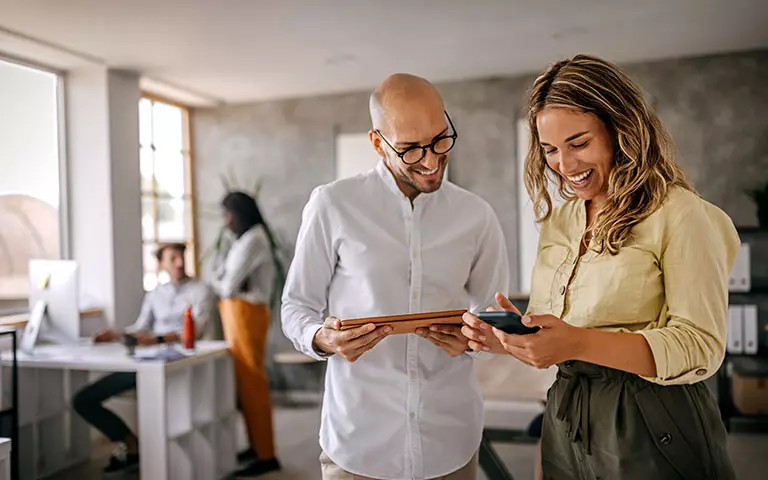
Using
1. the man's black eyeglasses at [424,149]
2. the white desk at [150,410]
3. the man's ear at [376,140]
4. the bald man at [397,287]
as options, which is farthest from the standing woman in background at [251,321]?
the man's black eyeglasses at [424,149]

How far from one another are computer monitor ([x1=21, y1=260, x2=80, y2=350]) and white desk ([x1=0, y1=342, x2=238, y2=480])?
12 centimetres

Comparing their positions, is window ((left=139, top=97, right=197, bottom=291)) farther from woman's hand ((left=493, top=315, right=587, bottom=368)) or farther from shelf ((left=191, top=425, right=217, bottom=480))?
woman's hand ((left=493, top=315, right=587, bottom=368))

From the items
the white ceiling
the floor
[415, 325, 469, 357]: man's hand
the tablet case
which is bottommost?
the floor

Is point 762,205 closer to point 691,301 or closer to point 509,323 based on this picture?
point 691,301

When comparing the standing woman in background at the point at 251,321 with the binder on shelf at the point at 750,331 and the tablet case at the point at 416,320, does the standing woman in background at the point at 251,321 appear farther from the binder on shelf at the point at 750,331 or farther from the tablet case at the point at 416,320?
the binder on shelf at the point at 750,331

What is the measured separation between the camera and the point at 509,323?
3.72ft

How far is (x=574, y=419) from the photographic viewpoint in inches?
51.2

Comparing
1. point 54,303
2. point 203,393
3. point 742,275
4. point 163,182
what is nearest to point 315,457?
point 203,393

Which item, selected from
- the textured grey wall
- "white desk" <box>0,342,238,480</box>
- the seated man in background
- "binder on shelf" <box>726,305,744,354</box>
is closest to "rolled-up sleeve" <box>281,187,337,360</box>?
"white desk" <box>0,342,238,480</box>

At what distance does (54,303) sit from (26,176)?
1.45 meters

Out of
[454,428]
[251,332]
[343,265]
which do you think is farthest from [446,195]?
[251,332]

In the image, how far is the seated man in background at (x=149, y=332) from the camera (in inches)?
160

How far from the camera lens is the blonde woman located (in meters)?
1.14

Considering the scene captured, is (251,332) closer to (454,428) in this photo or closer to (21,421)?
(21,421)
